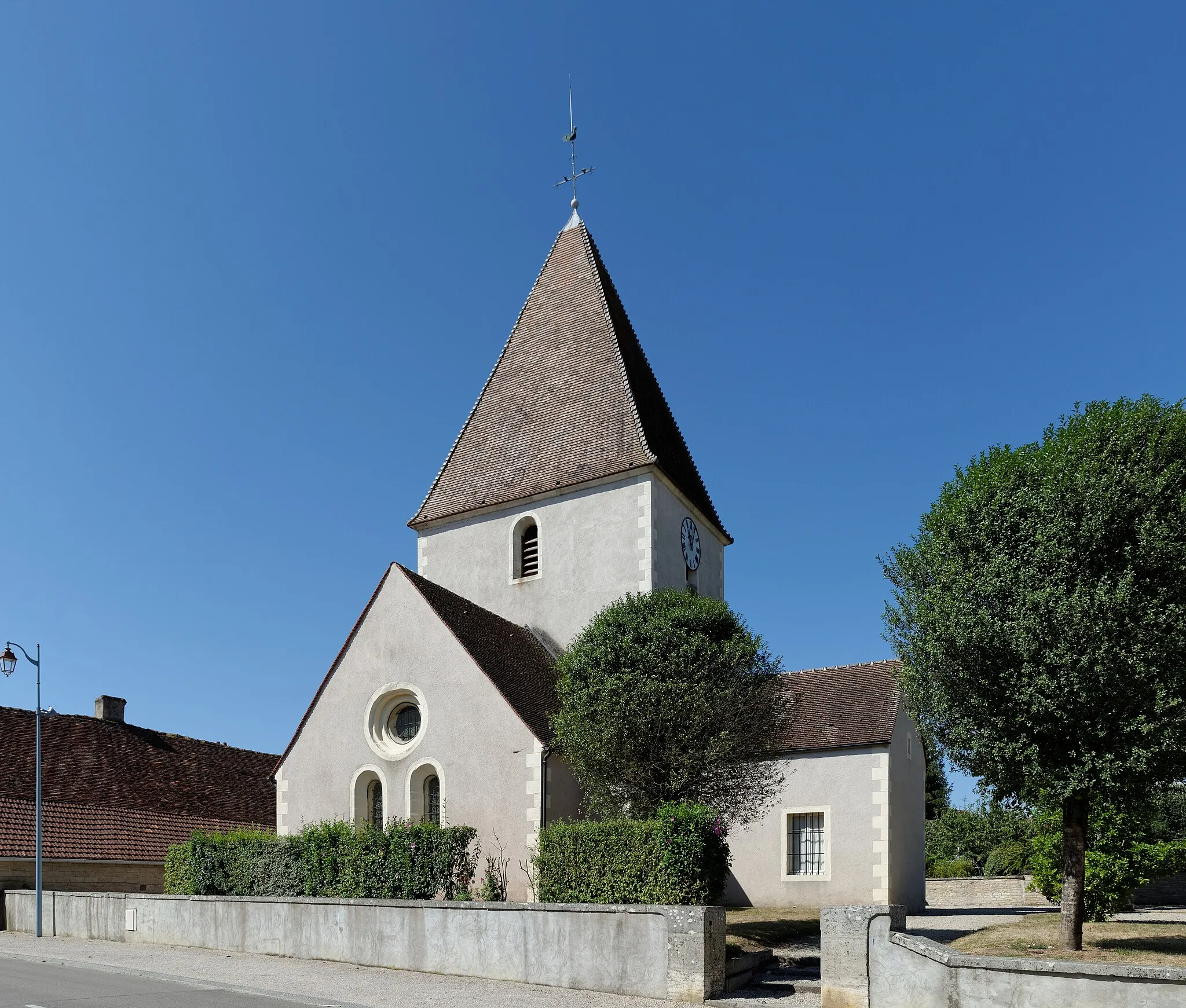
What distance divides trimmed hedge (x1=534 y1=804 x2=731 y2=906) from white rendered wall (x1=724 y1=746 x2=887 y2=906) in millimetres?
8374

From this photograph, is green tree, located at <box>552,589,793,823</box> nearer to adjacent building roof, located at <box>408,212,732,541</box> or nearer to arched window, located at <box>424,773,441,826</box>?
arched window, located at <box>424,773,441,826</box>

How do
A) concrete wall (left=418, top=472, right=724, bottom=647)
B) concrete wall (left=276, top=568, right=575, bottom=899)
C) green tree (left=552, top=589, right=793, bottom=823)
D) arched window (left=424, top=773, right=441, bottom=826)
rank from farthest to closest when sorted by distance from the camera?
concrete wall (left=418, top=472, right=724, bottom=647), arched window (left=424, top=773, right=441, bottom=826), concrete wall (left=276, top=568, right=575, bottom=899), green tree (left=552, top=589, right=793, bottom=823)

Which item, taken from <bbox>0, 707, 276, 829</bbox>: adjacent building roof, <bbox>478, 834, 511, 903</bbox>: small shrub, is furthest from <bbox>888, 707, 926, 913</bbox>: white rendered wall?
<bbox>0, 707, 276, 829</bbox>: adjacent building roof

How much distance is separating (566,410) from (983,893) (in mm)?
19091

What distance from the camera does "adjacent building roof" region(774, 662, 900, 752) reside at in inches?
943

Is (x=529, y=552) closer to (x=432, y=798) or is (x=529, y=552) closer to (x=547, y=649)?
(x=547, y=649)

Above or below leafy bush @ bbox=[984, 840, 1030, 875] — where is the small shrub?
above

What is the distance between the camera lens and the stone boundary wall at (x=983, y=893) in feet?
98.7

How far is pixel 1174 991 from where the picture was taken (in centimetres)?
942

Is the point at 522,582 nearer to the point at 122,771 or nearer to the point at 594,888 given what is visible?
the point at 594,888

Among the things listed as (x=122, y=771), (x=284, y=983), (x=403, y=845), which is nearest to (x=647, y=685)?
(x=403, y=845)

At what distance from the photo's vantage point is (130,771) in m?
31.7

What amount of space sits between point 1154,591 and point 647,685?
817 cm

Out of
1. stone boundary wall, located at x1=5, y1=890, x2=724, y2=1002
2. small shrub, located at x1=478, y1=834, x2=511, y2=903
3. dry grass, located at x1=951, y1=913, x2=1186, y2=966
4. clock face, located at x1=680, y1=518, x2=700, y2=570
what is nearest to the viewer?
stone boundary wall, located at x1=5, y1=890, x2=724, y2=1002
